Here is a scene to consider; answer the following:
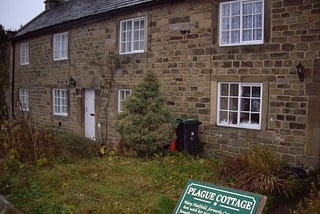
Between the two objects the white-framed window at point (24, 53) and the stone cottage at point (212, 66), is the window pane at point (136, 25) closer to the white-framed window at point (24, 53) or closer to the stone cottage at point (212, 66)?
the stone cottage at point (212, 66)

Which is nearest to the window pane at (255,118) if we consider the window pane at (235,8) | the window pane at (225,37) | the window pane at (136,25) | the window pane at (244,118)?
the window pane at (244,118)

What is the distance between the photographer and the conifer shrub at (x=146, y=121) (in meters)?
9.85

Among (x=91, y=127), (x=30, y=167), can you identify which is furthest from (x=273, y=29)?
(x=91, y=127)

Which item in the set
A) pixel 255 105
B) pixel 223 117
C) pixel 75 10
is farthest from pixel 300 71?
pixel 75 10

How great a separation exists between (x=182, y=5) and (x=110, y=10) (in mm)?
3630

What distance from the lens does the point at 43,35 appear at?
771 inches

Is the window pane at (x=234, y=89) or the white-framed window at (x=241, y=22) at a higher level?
the white-framed window at (x=241, y=22)

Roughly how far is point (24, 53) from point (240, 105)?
15.6 metres

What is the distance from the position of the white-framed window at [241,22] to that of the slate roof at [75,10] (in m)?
3.04

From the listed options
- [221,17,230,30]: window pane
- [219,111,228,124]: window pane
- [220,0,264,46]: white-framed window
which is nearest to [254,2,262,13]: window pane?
[220,0,264,46]: white-framed window

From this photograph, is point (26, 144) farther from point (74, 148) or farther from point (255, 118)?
point (255, 118)

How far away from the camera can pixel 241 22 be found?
10234mm

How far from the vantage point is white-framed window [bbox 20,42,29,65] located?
70.4 ft

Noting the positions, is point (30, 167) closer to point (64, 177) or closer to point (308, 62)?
point (64, 177)
